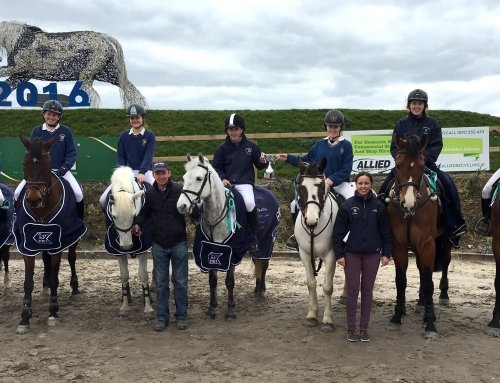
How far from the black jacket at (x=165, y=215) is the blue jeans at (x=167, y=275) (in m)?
0.09

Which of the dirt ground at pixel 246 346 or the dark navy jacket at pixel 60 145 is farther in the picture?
the dark navy jacket at pixel 60 145

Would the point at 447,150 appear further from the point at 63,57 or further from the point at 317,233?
the point at 63,57

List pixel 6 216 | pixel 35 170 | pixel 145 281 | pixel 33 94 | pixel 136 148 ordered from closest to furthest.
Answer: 1. pixel 35 170
2. pixel 145 281
3. pixel 6 216
4. pixel 136 148
5. pixel 33 94

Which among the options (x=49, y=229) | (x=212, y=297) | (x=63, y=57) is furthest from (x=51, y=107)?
(x=63, y=57)

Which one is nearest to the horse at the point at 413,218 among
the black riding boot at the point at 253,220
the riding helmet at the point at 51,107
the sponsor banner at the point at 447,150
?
the black riding boot at the point at 253,220

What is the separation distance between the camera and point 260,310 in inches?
259

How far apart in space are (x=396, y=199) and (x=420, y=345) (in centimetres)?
157

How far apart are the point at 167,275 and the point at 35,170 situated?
1947mm

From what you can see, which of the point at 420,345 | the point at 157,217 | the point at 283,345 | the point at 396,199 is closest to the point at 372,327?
the point at 420,345

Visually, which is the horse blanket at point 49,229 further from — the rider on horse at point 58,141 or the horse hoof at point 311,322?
the horse hoof at point 311,322

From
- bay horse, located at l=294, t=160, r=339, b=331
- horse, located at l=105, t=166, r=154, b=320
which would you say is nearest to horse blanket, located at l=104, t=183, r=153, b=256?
horse, located at l=105, t=166, r=154, b=320

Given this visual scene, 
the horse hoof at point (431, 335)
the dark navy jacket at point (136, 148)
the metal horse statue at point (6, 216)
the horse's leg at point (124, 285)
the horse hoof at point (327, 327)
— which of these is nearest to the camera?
the horse hoof at point (431, 335)

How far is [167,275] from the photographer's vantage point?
5.76 meters

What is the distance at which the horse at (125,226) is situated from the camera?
5.75 metres
